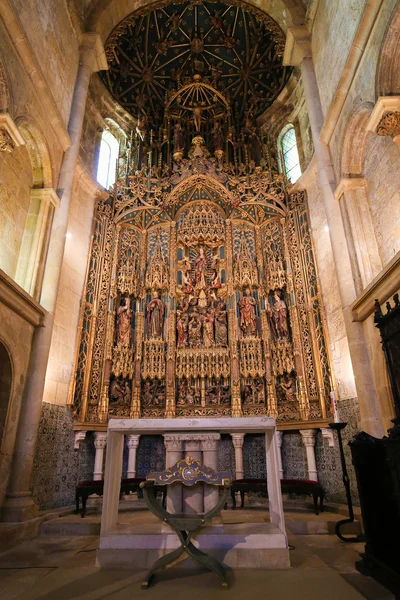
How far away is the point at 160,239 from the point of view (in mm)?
13570

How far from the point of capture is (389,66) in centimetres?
744

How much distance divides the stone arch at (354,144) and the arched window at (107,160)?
8.62 m

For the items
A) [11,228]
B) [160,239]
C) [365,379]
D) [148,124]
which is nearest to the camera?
[365,379]

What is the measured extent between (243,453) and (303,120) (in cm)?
1196

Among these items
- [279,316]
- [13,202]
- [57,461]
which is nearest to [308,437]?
[279,316]

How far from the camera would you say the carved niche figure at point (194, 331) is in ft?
39.4

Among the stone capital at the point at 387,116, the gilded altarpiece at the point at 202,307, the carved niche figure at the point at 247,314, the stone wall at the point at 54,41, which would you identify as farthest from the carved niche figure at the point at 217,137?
the stone capital at the point at 387,116

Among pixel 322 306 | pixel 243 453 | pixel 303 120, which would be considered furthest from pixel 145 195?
pixel 243 453

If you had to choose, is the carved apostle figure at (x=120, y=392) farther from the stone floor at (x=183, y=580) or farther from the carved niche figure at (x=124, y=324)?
the stone floor at (x=183, y=580)

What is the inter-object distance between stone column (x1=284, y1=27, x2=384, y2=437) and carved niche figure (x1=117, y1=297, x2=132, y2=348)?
6445mm

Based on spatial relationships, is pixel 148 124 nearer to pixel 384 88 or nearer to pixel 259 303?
pixel 259 303

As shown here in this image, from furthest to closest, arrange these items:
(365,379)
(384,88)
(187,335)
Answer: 1. (187,335)
2. (365,379)
3. (384,88)

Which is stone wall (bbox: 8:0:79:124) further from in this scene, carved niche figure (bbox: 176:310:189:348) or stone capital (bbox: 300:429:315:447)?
stone capital (bbox: 300:429:315:447)

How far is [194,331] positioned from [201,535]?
750 cm
